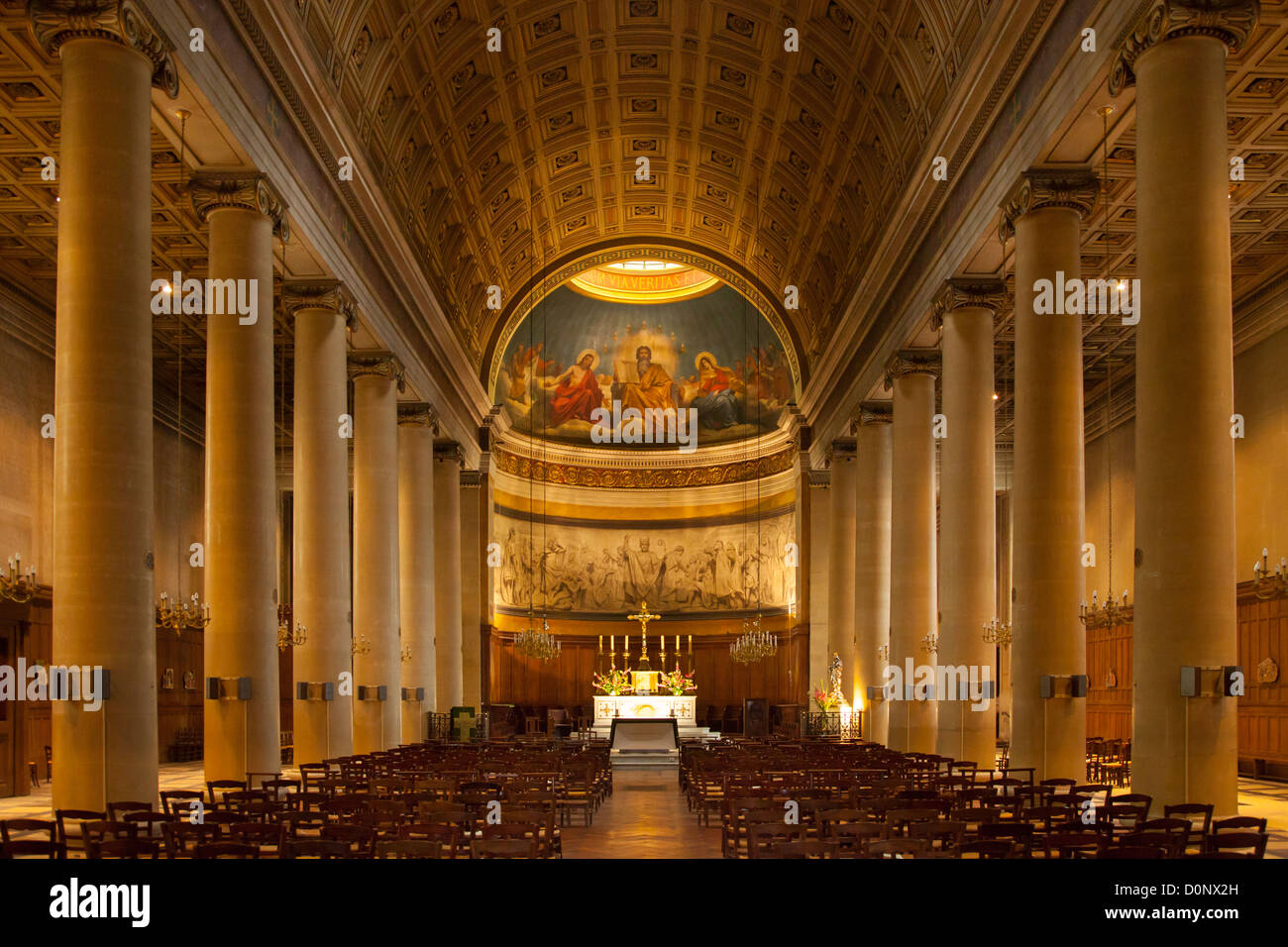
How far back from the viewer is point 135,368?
15523 mm

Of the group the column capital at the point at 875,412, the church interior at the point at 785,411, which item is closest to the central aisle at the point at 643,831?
the church interior at the point at 785,411

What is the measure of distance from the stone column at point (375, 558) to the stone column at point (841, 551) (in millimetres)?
15729

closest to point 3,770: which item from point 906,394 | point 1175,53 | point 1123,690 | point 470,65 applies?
point 470,65

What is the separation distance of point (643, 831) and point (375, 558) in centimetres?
1407

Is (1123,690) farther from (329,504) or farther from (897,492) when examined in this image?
(329,504)

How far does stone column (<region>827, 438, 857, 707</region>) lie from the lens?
4181 cm

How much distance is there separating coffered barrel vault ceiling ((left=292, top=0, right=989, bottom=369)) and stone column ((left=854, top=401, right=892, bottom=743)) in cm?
459

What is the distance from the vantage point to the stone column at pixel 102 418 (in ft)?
49.1

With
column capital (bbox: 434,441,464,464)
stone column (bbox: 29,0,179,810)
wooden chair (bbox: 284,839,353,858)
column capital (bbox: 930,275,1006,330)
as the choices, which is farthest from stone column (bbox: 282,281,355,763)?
column capital (bbox: 434,441,464,464)

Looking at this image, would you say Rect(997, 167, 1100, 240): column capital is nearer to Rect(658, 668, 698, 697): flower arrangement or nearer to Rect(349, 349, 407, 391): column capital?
Rect(349, 349, 407, 391): column capital

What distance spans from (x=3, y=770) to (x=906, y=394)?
22.6 meters
